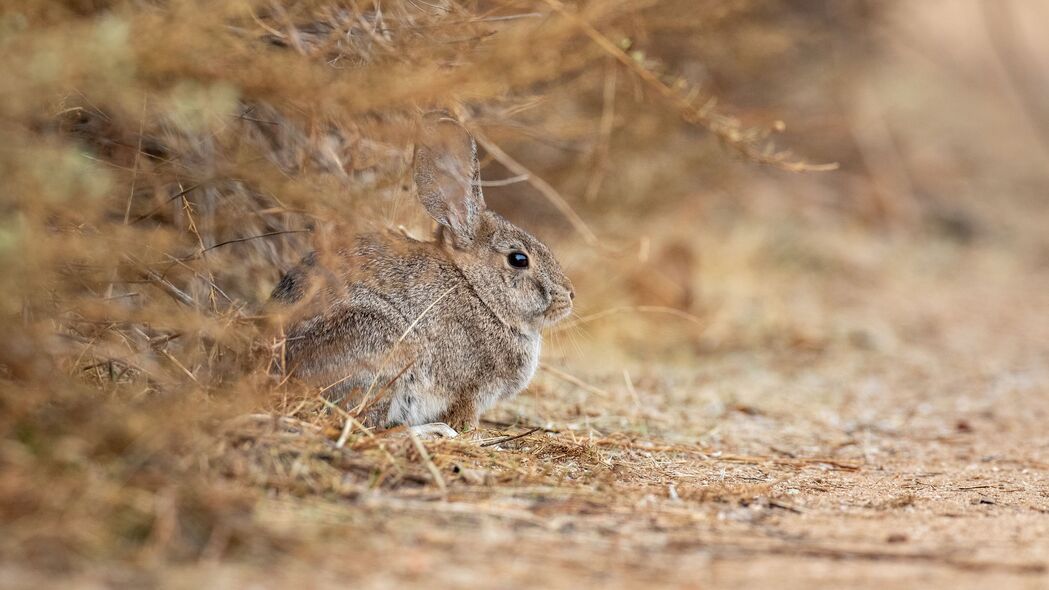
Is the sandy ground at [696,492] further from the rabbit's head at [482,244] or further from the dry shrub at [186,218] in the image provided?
the rabbit's head at [482,244]

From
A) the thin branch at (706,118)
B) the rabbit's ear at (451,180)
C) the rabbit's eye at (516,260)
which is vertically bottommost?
the rabbit's eye at (516,260)

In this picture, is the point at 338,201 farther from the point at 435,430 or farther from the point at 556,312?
the point at 556,312

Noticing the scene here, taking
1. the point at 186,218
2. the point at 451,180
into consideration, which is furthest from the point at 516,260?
the point at 186,218

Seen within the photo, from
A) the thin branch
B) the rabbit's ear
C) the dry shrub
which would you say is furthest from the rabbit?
the thin branch

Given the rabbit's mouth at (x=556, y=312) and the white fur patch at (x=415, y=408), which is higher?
the rabbit's mouth at (x=556, y=312)

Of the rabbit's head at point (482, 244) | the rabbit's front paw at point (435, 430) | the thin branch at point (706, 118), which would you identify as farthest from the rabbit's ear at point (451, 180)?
the rabbit's front paw at point (435, 430)

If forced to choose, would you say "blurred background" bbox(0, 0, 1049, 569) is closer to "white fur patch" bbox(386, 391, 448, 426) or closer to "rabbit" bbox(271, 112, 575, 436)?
"rabbit" bbox(271, 112, 575, 436)
